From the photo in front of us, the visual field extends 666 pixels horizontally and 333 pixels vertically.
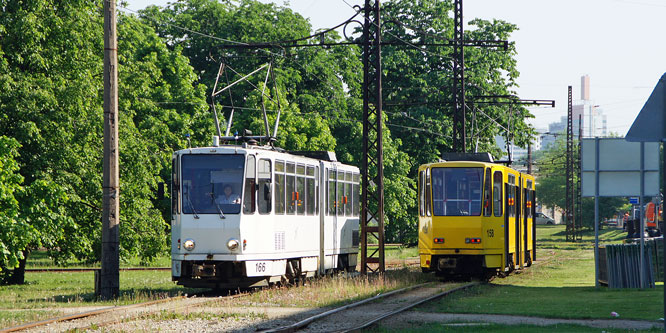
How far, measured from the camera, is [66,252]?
89.4 feet

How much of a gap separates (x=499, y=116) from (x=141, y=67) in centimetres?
2481

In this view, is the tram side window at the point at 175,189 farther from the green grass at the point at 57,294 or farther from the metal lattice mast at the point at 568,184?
the metal lattice mast at the point at 568,184

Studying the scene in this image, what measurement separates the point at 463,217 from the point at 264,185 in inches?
248

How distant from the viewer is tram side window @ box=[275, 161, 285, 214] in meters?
22.0

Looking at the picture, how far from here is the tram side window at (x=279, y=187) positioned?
72.2ft

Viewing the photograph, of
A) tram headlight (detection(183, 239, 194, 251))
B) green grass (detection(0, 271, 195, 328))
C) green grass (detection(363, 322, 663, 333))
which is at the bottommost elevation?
green grass (detection(0, 271, 195, 328))

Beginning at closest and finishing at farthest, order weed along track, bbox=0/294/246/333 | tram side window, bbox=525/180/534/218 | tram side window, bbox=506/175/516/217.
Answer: weed along track, bbox=0/294/246/333
tram side window, bbox=506/175/516/217
tram side window, bbox=525/180/534/218

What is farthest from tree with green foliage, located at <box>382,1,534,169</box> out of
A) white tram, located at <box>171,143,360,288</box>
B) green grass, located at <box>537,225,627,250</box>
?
white tram, located at <box>171,143,360,288</box>

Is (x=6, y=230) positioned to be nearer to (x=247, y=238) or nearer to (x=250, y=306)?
(x=247, y=238)

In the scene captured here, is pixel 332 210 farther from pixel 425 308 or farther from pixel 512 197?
pixel 425 308

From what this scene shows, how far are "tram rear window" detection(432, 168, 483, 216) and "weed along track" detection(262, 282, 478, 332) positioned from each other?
8.56 ft

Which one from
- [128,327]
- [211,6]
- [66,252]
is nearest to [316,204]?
[66,252]

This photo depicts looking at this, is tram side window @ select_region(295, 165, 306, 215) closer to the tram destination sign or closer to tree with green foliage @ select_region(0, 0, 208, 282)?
tree with green foliage @ select_region(0, 0, 208, 282)

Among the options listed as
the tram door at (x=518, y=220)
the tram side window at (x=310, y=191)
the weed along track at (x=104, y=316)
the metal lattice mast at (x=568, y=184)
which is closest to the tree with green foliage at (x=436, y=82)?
the metal lattice mast at (x=568, y=184)
